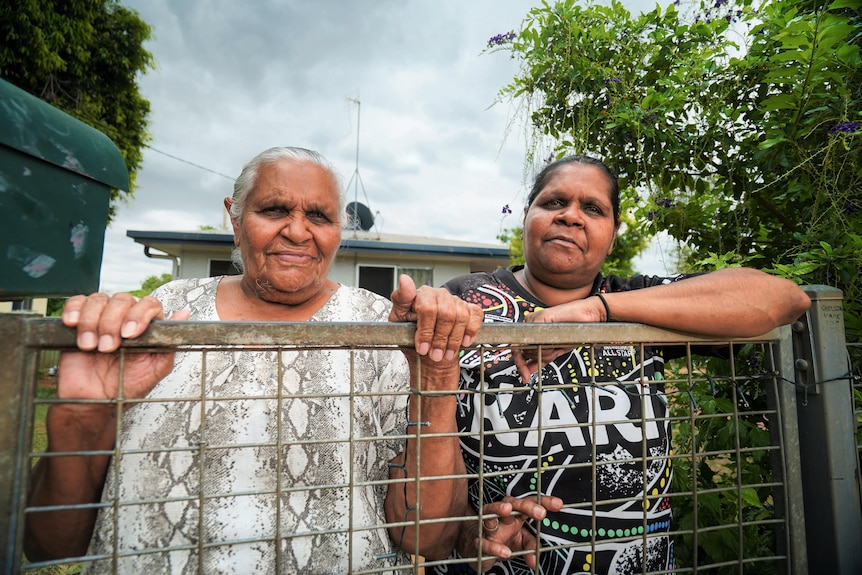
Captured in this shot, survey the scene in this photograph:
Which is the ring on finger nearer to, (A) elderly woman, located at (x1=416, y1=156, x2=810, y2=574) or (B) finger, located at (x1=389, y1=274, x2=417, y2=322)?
(A) elderly woman, located at (x1=416, y1=156, x2=810, y2=574)

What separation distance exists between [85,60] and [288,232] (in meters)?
12.0

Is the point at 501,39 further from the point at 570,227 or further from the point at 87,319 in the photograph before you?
the point at 87,319

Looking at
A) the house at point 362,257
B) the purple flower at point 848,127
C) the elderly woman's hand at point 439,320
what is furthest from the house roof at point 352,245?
the elderly woman's hand at point 439,320

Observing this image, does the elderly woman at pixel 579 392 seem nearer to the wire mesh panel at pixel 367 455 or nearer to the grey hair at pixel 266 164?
the wire mesh panel at pixel 367 455

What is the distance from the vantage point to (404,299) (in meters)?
1.04

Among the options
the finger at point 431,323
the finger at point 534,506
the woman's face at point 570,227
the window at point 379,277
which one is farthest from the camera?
the window at point 379,277

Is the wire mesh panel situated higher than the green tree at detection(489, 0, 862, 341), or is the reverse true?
the green tree at detection(489, 0, 862, 341)

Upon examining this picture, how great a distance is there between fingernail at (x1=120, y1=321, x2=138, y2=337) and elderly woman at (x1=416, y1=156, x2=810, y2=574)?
0.66 meters

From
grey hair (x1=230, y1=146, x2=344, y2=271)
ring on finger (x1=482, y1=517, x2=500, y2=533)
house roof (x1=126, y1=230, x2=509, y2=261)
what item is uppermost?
house roof (x1=126, y1=230, x2=509, y2=261)

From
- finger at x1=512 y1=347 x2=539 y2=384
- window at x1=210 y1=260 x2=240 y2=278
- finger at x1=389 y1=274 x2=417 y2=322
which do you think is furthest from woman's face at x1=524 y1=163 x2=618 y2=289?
window at x1=210 y1=260 x2=240 y2=278

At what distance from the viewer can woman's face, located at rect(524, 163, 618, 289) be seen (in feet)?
5.82

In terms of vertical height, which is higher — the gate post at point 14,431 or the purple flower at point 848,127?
the purple flower at point 848,127

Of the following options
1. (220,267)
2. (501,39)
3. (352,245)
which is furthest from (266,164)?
(220,267)

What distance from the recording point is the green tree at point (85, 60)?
916cm
